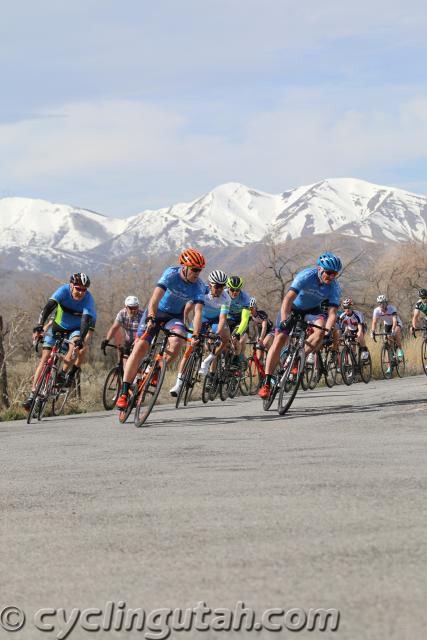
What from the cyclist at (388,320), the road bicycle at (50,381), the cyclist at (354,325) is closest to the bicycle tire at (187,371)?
the road bicycle at (50,381)

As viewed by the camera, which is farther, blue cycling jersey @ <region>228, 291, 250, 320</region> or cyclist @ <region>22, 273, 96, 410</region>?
blue cycling jersey @ <region>228, 291, 250, 320</region>

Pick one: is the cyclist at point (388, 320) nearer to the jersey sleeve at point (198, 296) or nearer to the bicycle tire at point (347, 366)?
the bicycle tire at point (347, 366)

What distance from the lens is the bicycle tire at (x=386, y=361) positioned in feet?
77.6

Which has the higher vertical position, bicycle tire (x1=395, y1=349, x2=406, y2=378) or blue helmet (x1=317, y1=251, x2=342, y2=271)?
blue helmet (x1=317, y1=251, x2=342, y2=271)

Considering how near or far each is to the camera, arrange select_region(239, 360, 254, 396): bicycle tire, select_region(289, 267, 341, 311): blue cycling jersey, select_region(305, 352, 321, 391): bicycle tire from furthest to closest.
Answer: select_region(305, 352, 321, 391): bicycle tire → select_region(239, 360, 254, 396): bicycle tire → select_region(289, 267, 341, 311): blue cycling jersey

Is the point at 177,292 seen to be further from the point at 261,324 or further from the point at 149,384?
the point at 261,324

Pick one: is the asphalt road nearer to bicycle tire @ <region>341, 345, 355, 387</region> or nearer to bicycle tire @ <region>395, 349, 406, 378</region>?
bicycle tire @ <region>341, 345, 355, 387</region>

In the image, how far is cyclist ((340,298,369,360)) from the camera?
21.5 meters

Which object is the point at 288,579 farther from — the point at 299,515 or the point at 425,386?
the point at 425,386

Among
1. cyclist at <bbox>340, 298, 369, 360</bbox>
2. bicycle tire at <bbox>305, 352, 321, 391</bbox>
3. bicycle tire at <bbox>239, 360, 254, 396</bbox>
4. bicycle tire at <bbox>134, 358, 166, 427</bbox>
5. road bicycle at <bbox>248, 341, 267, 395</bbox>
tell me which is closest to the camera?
bicycle tire at <bbox>134, 358, 166, 427</bbox>

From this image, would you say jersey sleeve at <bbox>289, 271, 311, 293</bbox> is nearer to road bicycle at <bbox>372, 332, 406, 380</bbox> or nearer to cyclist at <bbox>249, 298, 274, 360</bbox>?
cyclist at <bbox>249, 298, 274, 360</bbox>

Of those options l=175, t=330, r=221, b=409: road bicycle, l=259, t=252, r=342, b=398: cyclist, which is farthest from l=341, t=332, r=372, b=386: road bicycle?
l=259, t=252, r=342, b=398: cyclist

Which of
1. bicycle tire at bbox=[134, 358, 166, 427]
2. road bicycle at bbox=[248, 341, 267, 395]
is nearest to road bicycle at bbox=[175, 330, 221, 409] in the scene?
road bicycle at bbox=[248, 341, 267, 395]

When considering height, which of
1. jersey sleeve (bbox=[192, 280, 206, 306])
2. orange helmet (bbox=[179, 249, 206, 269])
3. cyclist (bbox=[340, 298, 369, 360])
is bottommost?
cyclist (bbox=[340, 298, 369, 360])
